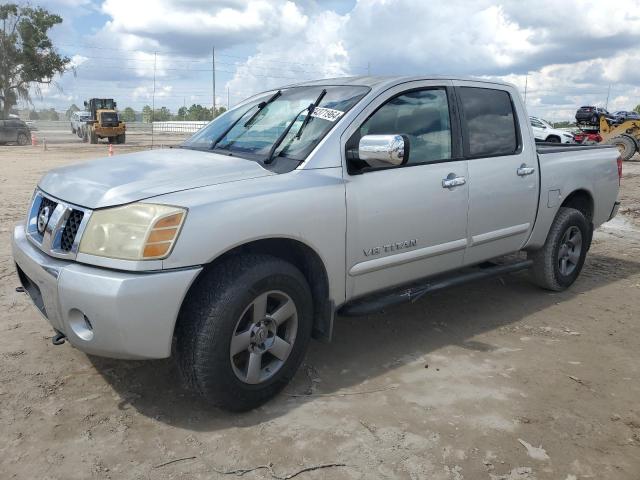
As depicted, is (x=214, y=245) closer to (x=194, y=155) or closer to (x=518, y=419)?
(x=194, y=155)

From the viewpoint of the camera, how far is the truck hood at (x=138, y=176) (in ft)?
9.08

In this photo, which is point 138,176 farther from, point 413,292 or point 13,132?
point 13,132

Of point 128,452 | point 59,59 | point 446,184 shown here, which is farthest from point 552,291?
point 59,59

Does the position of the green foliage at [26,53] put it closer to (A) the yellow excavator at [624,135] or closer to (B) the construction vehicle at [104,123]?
(B) the construction vehicle at [104,123]

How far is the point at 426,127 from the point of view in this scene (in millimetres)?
3836

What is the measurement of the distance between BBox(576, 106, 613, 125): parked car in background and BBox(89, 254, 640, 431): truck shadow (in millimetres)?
19163

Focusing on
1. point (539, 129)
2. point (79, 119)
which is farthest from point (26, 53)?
point (539, 129)

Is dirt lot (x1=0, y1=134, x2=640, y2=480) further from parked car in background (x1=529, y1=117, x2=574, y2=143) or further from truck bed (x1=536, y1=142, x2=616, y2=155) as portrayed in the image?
parked car in background (x1=529, y1=117, x2=574, y2=143)

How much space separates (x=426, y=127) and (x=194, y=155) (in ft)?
5.01

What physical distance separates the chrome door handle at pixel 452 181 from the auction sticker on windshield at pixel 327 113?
86 centimetres

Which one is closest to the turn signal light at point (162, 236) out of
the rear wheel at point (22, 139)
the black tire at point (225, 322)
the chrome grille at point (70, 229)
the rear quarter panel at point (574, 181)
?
the black tire at point (225, 322)

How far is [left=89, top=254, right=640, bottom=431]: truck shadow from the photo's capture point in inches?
122

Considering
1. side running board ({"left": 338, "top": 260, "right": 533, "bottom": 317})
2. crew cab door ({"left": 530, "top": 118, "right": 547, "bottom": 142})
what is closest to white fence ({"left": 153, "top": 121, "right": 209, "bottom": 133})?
crew cab door ({"left": 530, "top": 118, "right": 547, "bottom": 142})

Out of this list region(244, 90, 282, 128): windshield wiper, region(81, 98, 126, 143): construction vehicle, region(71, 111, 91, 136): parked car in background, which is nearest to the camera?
region(244, 90, 282, 128): windshield wiper
